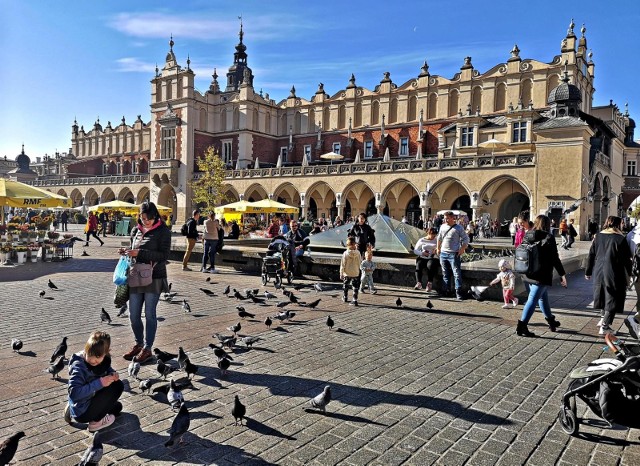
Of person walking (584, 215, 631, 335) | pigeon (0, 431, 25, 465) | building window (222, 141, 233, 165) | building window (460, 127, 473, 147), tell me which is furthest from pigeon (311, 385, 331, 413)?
building window (222, 141, 233, 165)

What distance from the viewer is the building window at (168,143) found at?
49.2 meters

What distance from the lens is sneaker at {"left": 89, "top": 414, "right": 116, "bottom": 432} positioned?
146 inches

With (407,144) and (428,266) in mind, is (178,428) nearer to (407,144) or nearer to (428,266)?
(428,266)

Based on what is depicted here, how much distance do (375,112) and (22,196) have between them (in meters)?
34.7

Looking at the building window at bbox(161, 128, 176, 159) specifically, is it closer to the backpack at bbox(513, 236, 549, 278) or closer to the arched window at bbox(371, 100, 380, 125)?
the arched window at bbox(371, 100, 380, 125)

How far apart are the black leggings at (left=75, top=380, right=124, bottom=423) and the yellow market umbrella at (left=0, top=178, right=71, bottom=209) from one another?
13.7m

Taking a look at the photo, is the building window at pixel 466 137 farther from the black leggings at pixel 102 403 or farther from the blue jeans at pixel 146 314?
the black leggings at pixel 102 403

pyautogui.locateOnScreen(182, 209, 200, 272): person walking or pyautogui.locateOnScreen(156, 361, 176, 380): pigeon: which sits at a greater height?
pyautogui.locateOnScreen(182, 209, 200, 272): person walking

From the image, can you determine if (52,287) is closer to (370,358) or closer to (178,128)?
(370,358)

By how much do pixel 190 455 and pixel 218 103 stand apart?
50723mm

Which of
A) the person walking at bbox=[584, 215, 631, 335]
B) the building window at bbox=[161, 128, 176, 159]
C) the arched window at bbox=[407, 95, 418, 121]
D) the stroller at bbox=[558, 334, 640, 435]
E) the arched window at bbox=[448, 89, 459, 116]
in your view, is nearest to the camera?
the stroller at bbox=[558, 334, 640, 435]

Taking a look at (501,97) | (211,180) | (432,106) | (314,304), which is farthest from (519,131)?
(314,304)

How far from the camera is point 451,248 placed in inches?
378

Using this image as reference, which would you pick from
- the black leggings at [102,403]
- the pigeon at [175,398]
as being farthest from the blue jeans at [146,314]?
the black leggings at [102,403]
